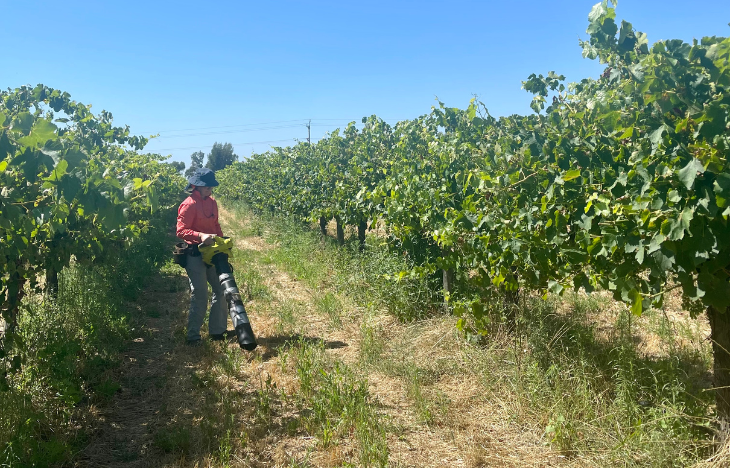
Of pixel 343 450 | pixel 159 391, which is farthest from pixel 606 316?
pixel 159 391

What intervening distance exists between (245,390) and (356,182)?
5.67 m

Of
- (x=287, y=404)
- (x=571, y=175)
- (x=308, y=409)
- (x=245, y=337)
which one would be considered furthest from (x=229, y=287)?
(x=571, y=175)

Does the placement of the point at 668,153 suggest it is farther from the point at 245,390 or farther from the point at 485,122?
the point at 245,390

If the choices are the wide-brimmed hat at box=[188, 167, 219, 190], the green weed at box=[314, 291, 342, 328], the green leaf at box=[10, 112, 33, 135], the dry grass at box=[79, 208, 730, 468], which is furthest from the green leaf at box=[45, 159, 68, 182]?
the green weed at box=[314, 291, 342, 328]

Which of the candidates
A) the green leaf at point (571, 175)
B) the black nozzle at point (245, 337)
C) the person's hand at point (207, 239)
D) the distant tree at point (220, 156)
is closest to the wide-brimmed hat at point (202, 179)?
the person's hand at point (207, 239)

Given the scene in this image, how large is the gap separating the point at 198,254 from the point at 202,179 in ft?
2.52

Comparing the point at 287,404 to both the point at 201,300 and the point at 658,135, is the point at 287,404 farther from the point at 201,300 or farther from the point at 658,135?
the point at 658,135

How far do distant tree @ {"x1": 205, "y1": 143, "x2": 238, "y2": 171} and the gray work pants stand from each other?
70534mm

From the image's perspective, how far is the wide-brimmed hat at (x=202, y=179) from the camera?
16.8 ft

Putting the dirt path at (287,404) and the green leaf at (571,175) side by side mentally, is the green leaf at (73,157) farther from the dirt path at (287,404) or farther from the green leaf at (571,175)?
the green leaf at (571,175)

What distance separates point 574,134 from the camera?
3262 mm

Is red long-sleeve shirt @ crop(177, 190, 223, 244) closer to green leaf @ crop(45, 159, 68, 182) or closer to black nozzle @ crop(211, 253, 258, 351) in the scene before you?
black nozzle @ crop(211, 253, 258, 351)

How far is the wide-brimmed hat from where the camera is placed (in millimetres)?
5105

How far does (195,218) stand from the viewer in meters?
5.14
